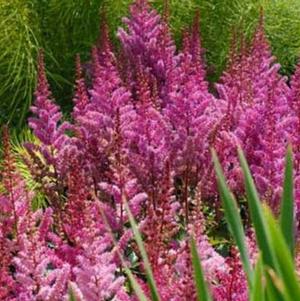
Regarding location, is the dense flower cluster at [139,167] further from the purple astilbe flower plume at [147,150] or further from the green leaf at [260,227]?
the green leaf at [260,227]

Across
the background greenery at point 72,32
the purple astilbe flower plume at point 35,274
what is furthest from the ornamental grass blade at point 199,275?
the background greenery at point 72,32

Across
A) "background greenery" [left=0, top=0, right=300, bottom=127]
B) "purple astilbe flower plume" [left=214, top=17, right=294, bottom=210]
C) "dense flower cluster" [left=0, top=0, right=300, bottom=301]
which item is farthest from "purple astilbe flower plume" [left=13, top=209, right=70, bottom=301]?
"background greenery" [left=0, top=0, right=300, bottom=127]

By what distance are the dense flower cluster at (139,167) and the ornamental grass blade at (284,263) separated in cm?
84

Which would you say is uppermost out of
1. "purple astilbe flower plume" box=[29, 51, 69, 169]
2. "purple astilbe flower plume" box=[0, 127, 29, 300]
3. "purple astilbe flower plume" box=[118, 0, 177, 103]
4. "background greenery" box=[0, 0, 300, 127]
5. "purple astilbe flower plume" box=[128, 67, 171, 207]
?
"background greenery" box=[0, 0, 300, 127]

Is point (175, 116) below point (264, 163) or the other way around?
the other way around

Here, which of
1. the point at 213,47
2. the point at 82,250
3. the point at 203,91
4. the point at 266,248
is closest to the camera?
the point at 266,248

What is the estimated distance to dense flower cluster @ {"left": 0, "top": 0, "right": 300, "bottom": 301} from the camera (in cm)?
268

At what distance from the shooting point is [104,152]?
3768 mm

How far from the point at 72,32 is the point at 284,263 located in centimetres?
426

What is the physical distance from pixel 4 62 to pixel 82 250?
8.67 feet

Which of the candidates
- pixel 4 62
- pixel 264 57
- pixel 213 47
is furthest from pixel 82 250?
pixel 213 47

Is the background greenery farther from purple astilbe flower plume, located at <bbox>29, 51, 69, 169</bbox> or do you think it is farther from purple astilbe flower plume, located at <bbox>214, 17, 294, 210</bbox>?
purple astilbe flower plume, located at <bbox>29, 51, 69, 169</bbox>

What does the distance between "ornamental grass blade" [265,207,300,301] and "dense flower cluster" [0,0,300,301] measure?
840 mm

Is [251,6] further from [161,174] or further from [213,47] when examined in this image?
[161,174]
